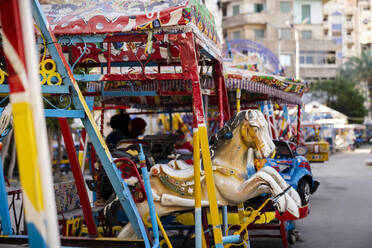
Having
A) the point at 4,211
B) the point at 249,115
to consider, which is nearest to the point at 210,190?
the point at 249,115

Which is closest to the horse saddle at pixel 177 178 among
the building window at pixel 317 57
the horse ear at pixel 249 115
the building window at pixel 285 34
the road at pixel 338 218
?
the horse ear at pixel 249 115

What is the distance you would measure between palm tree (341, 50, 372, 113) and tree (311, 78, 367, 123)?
16.4ft

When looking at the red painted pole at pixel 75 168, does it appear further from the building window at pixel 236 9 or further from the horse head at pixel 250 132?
the building window at pixel 236 9

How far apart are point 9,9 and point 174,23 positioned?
261 centimetres

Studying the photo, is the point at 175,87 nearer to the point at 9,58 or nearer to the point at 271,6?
the point at 9,58

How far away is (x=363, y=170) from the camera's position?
830 inches

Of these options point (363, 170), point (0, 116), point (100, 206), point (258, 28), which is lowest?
point (363, 170)

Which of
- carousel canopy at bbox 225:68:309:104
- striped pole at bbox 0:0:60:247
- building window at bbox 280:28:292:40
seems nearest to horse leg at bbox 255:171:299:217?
striped pole at bbox 0:0:60:247

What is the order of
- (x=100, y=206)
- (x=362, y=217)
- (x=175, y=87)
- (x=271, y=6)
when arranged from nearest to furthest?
1. (x=100, y=206)
2. (x=175, y=87)
3. (x=362, y=217)
4. (x=271, y=6)

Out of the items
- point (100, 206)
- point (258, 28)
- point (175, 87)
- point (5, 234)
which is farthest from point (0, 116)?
point (258, 28)

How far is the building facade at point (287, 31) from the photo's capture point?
56812 millimetres

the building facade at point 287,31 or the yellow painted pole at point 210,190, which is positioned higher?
the building facade at point 287,31

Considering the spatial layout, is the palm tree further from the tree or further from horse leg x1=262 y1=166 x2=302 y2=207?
horse leg x1=262 y1=166 x2=302 y2=207

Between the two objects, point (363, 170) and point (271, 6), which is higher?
point (271, 6)
